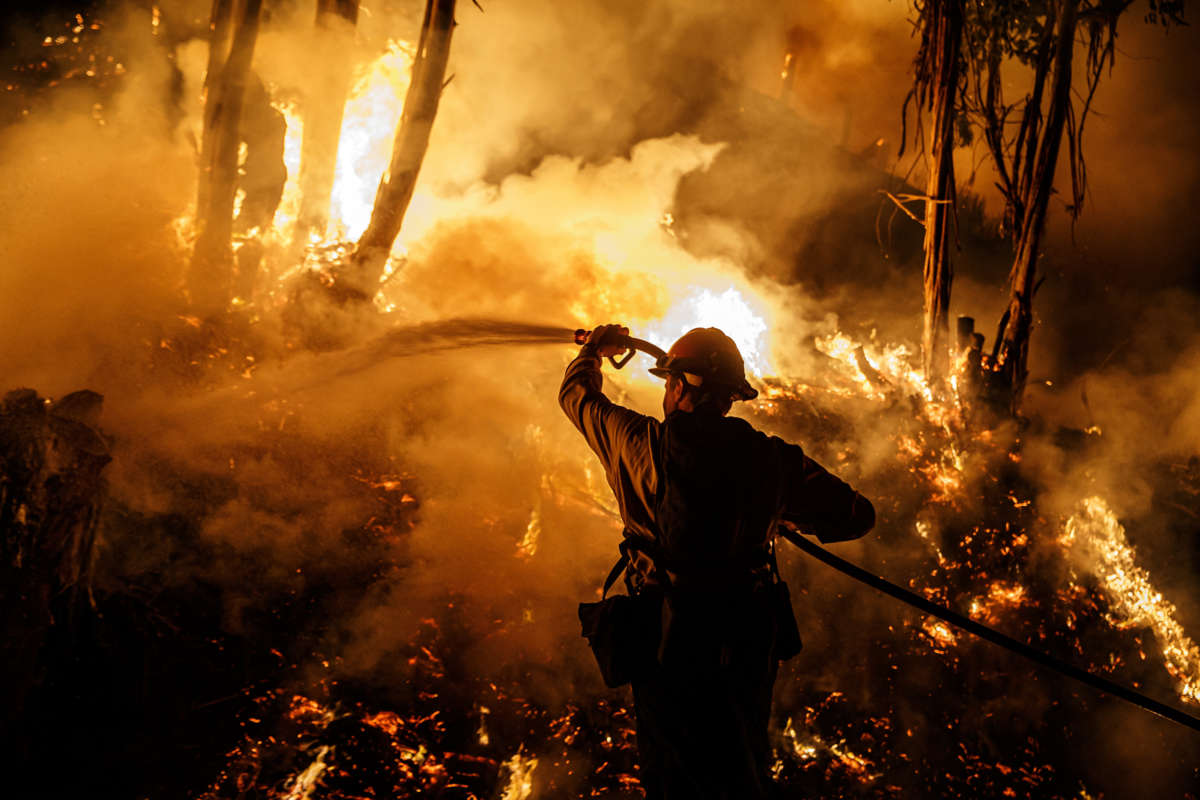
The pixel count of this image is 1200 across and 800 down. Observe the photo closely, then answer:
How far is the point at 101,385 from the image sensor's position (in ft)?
14.6

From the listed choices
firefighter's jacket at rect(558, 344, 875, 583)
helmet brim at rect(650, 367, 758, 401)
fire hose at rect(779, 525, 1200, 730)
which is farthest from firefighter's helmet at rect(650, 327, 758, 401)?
fire hose at rect(779, 525, 1200, 730)

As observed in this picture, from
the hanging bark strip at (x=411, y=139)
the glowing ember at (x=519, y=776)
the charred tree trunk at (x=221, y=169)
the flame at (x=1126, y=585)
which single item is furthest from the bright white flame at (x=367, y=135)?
the flame at (x=1126, y=585)

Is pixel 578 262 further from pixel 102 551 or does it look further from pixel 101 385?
pixel 102 551

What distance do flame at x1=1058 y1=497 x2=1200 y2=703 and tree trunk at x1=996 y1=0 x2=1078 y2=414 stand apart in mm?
1120

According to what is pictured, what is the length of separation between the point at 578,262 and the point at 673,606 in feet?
14.5

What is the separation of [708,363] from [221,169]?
4.27m

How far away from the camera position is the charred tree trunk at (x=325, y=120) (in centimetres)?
530

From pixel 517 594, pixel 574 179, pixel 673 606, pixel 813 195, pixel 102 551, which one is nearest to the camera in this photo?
pixel 673 606

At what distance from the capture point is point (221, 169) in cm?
486

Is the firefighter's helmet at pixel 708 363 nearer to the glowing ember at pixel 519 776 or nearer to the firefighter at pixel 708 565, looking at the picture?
the firefighter at pixel 708 565

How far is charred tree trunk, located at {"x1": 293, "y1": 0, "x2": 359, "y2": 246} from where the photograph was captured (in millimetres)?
5305

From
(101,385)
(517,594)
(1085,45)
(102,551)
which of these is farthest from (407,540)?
(1085,45)

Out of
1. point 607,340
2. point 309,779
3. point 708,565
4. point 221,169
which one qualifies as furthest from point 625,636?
point 221,169

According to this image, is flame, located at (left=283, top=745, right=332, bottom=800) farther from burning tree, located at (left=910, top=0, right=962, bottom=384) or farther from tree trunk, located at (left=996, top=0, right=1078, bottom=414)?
tree trunk, located at (left=996, top=0, right=1078, bottom=414)
